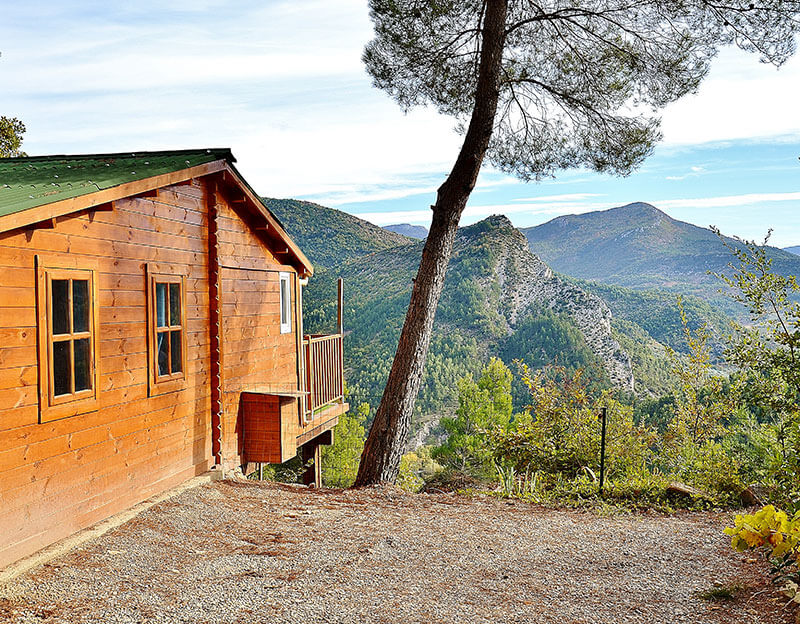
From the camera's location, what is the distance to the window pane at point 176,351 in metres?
6.89

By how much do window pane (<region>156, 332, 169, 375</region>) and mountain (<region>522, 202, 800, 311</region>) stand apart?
56.7 metres

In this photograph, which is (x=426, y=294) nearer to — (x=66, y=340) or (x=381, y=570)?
(x=381, y=570)

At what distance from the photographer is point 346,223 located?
217ft

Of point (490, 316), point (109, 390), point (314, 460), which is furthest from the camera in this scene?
point (490, 316)

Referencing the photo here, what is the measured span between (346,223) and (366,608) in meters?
63.1

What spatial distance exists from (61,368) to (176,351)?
1745 mm

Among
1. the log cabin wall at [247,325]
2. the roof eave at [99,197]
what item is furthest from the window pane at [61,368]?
the log cabin wall at [247,325]

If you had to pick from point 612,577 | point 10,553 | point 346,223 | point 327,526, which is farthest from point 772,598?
point 346,223

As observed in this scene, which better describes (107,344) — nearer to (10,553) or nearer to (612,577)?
(10,553)

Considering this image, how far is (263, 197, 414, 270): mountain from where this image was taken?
2366 inches

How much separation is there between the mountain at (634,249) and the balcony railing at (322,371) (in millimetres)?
52582

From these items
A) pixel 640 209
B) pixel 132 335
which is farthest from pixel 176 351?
pixel 640 209

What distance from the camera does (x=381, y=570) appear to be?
4.94 meters

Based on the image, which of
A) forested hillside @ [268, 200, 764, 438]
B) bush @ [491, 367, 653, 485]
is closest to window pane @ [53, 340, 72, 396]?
bush @ [491, 367, 653, 485]
